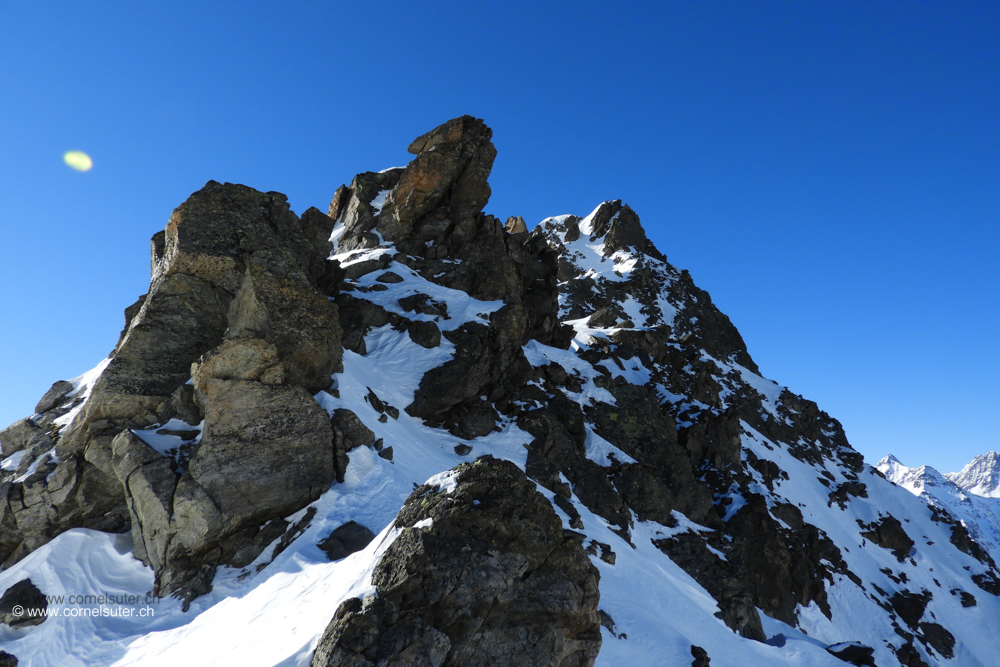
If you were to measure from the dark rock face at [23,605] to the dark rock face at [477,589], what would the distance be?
39.3 ft

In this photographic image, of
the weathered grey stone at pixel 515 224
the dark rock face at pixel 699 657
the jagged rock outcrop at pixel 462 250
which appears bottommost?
the dark rock face at pixel 699 657

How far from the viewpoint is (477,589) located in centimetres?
1082

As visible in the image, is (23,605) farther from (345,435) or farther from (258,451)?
(345,435)

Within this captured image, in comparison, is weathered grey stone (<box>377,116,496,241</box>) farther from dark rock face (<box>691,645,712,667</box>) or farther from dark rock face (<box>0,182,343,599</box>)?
dark rock face (<box>691,645,712,667</box>)

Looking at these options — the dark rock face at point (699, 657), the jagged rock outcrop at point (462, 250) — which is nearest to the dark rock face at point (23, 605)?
→ the dark rock face at point (699, 657)

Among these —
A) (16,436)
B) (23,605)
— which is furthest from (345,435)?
(16,436)

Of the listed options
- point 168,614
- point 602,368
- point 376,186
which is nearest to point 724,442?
point 602,368

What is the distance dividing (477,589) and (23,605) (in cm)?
1485

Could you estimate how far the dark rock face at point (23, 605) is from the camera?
1545cm

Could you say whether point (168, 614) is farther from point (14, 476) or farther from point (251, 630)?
point (14, 476)

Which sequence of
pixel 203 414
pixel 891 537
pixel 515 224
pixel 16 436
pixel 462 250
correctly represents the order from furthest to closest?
pixel 515 224 < pixel 891 537 < pixel 462 250 < pixel 16 436 < pixel 203 414

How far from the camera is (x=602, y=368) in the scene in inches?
1829

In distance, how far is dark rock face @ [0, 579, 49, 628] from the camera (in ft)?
50.7

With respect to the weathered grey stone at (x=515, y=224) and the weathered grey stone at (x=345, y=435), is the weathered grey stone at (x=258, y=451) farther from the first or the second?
the weathered grey stone at (x=515, y=224)
